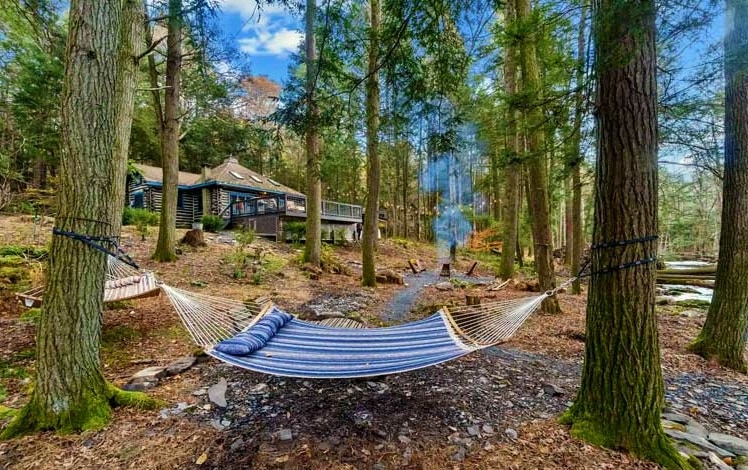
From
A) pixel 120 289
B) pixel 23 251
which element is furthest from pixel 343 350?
pixel 23 251

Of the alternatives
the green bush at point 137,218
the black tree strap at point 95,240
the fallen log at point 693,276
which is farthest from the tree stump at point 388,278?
the fallen log at point 693,276

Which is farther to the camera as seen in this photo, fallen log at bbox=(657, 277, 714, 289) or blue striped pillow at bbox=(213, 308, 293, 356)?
fallen log at bbox=(657, 277, 714, 289)

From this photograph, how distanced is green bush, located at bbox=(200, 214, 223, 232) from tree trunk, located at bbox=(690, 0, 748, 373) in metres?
11.9

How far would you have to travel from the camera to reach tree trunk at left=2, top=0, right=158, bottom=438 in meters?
1.66

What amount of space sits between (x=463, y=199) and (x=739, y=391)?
14786mm

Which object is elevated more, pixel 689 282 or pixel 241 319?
pixel 241 319

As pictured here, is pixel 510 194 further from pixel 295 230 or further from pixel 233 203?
pixel 233 203

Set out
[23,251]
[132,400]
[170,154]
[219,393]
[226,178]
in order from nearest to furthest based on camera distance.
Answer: [132,400] → [219,393] → [23,251] → [170,154] → [226,178]

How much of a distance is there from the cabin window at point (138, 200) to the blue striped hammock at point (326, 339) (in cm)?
1315

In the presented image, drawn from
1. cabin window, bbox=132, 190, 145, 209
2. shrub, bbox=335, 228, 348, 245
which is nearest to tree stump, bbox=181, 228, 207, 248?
shrub, bbox=335, 228, 348, 245

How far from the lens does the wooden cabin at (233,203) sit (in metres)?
11.8

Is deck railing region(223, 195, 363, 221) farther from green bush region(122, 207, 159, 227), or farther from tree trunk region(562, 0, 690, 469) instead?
tree trunk region(562, 0, 690, 469)

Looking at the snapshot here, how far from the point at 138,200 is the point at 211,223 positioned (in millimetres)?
4662

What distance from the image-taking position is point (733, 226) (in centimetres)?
287
